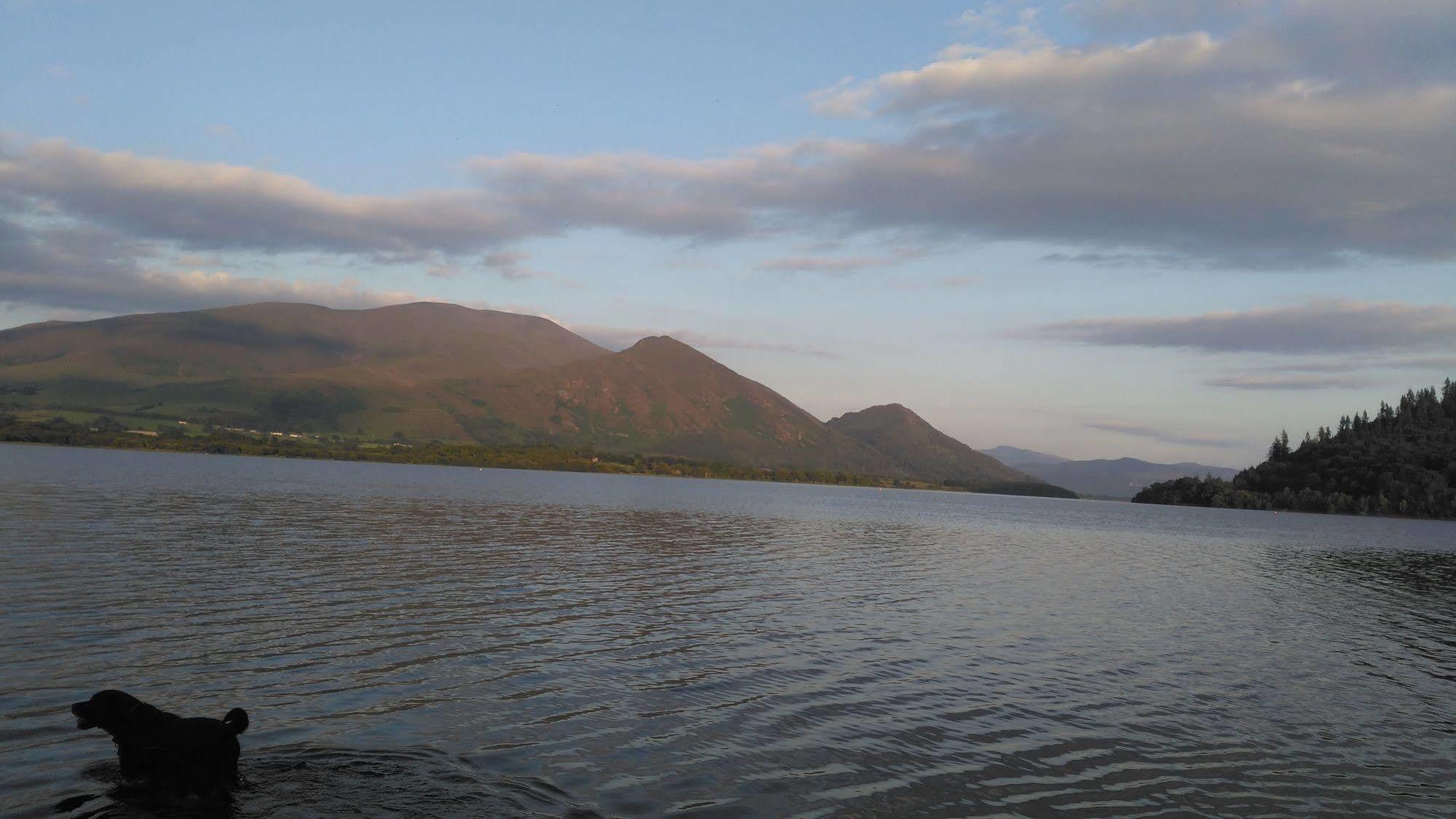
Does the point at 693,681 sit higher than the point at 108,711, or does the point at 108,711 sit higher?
the point at 108,711

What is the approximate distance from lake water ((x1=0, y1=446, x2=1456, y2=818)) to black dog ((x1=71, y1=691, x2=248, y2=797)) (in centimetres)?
62

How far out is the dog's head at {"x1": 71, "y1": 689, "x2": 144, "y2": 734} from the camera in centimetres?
1380

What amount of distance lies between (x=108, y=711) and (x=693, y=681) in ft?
44.2

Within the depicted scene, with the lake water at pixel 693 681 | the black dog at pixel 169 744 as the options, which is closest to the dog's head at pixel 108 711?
the black dog at pixel 169 744

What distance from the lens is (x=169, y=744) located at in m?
13.9

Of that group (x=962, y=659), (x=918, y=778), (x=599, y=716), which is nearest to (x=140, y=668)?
(x=599, y=716)

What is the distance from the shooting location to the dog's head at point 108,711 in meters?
13.8

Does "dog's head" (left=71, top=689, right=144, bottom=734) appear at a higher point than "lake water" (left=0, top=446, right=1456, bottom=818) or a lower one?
higher

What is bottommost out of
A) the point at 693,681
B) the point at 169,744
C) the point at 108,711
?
the point at 693,681

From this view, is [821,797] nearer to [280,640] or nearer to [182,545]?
[280,640]

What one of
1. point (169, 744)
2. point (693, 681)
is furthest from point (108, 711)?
point (693, 681)

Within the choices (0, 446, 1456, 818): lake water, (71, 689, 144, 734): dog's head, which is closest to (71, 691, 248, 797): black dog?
(71, 689, 144, 734): dog's head

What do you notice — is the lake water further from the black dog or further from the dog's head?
the dog's head

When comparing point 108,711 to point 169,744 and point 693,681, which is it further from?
point 693,681
